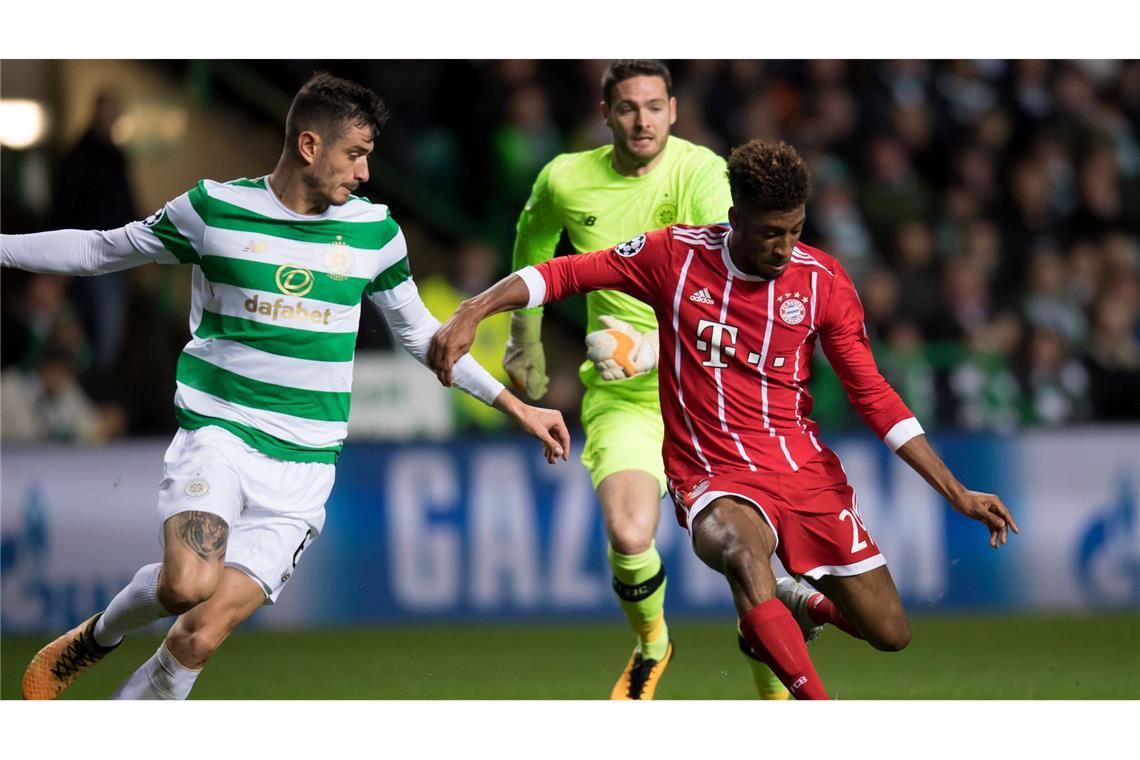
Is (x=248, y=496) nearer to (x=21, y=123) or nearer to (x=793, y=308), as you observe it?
(x=793, y=308)

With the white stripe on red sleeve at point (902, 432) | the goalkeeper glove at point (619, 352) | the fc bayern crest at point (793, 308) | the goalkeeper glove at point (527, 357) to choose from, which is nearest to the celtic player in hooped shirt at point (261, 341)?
the goalkeeper glove at point (619, 352)

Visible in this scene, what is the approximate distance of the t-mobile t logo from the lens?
17.4 ft

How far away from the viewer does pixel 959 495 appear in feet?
16.8

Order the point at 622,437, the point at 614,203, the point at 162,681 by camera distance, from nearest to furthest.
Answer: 1. the point at 162,681
2. the point at 622,437
3. the point at 614,203

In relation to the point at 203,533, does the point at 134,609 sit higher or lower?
lower

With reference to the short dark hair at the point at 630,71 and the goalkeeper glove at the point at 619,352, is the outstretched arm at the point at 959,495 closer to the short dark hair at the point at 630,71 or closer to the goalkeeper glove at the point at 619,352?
the goalkeeper glove at the point at 619,352

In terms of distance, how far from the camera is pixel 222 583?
505 centimetres

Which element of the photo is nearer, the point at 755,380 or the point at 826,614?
the point at 755,380

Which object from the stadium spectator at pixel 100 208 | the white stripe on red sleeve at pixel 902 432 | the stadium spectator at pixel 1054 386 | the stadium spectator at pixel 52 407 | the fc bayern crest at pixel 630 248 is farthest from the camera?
the stadium spectator at pixel 1054 386

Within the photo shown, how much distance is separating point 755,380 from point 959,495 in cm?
80

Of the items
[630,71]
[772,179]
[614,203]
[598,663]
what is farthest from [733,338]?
[598,663]

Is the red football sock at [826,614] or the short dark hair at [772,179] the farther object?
the red football sock at [826,614]

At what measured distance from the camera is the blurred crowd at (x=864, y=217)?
1012cm

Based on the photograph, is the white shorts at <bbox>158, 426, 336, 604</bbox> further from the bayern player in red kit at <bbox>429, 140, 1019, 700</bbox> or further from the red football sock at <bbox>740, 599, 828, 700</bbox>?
the red football sock at <bbox>740, 599, 828, 700</bbox>
